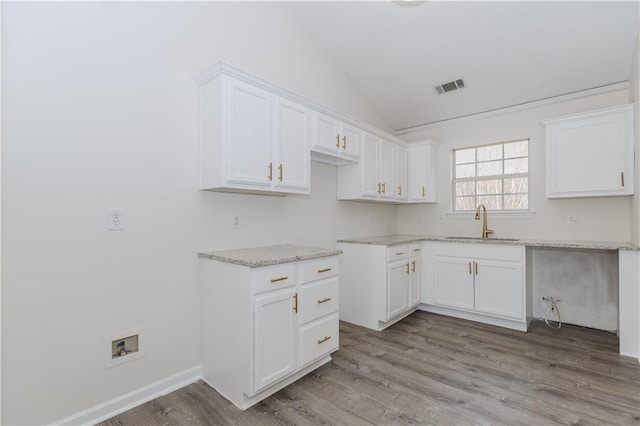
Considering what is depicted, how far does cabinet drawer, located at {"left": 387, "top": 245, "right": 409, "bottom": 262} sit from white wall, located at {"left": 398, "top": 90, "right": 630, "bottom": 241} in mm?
1126

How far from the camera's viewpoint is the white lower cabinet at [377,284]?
3205 millimetres

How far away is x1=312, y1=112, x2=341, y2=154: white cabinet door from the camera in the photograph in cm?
278

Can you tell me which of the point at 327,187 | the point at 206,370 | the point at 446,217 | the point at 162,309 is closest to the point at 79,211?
the point at 162,309

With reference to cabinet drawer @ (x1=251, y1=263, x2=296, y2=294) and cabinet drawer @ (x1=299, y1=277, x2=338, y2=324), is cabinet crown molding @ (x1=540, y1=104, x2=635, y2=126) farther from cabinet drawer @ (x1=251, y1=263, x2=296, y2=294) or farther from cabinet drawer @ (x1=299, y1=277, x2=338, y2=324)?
cabinet drawer @ (x1=251, y1=263, x2=296, y2=294)

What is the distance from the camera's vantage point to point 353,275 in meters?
3.42

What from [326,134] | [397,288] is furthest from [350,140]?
[397,288]

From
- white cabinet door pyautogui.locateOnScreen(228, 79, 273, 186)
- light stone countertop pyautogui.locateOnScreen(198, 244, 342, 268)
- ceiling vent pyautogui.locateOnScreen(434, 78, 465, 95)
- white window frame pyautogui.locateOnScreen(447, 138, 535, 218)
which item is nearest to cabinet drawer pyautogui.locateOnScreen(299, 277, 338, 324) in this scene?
light stone countertop pyautogui.locateOnScreen(198, 244, 342, 268)

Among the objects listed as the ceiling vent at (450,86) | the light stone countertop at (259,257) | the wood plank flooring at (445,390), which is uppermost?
the ceiling vent at (450,86)

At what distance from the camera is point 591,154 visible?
3025 millimetres

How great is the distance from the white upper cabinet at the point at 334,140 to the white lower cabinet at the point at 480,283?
1562mm

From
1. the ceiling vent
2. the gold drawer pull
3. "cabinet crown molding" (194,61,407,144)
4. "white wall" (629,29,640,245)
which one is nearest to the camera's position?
"cabinet crown molding" (194,61,407,144)

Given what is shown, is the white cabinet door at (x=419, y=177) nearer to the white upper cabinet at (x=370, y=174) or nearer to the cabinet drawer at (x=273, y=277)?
the white upper cabinet at (x=370, y=174)

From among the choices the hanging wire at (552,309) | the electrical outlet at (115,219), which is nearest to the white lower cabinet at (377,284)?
the hanging wire at (552,309)

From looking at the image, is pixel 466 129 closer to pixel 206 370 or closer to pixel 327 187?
pixel 327 187
